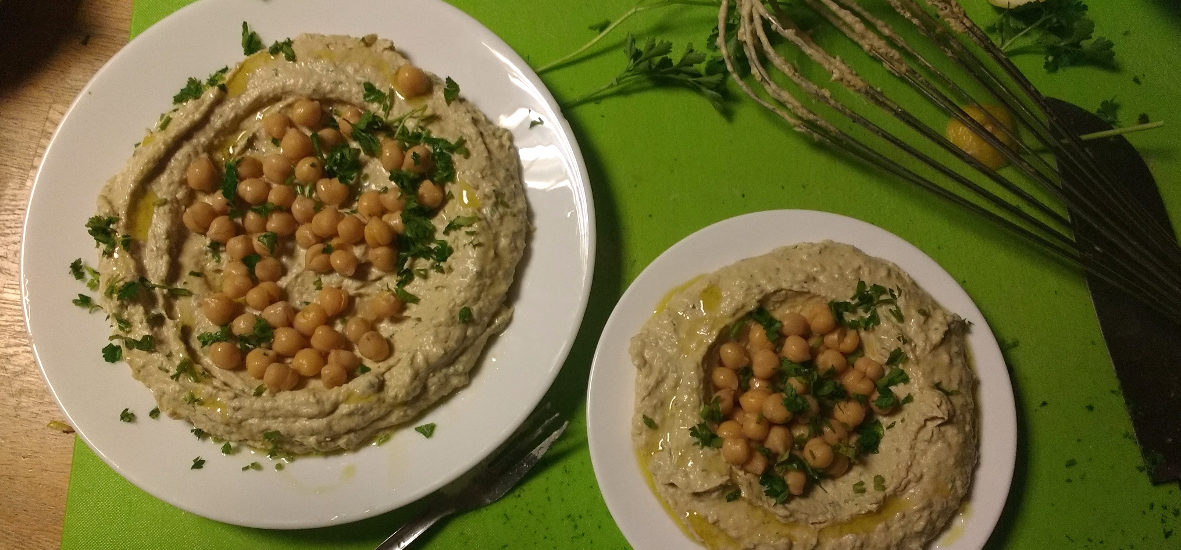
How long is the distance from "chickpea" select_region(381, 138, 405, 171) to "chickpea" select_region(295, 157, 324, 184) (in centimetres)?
26

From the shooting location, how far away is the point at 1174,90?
2.98 metres

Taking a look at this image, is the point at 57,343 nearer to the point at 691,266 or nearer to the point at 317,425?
the point at 317,425

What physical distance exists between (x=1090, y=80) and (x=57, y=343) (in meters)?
4.30

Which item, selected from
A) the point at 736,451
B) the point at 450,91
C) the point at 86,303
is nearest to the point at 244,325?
the point at 86,303

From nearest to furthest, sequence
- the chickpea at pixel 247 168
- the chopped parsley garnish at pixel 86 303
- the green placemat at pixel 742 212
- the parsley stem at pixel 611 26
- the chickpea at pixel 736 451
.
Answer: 1. the chickpea at pixel 736 451
2. the chopped parsley garnish at pixel 86 303
3. the chickpea at pixel 247 168
4. the green placemat at pixel 742 212
5. the parsley stem at pixel 611 26

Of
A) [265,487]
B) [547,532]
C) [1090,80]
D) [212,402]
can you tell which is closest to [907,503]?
[547,532]

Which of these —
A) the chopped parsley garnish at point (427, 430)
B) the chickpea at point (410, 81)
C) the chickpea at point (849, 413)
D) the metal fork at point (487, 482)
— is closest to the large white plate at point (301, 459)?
the chopped parsley garnish at point (427, 430)

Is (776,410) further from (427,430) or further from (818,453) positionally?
(427,430)

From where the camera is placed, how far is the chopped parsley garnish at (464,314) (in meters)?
2.36

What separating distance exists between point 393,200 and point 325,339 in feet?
1.82

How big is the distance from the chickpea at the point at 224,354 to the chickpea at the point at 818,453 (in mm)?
2081

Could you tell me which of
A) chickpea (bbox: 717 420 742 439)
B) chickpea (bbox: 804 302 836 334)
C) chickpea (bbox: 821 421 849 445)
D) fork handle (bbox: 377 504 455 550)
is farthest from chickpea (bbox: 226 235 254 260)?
chickpea (bbox: 821 421 849 445)

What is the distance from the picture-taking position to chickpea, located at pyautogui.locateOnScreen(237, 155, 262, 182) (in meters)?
2.56

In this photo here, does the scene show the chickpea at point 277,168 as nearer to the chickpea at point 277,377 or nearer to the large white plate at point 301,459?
the large white plate at point 301,459
